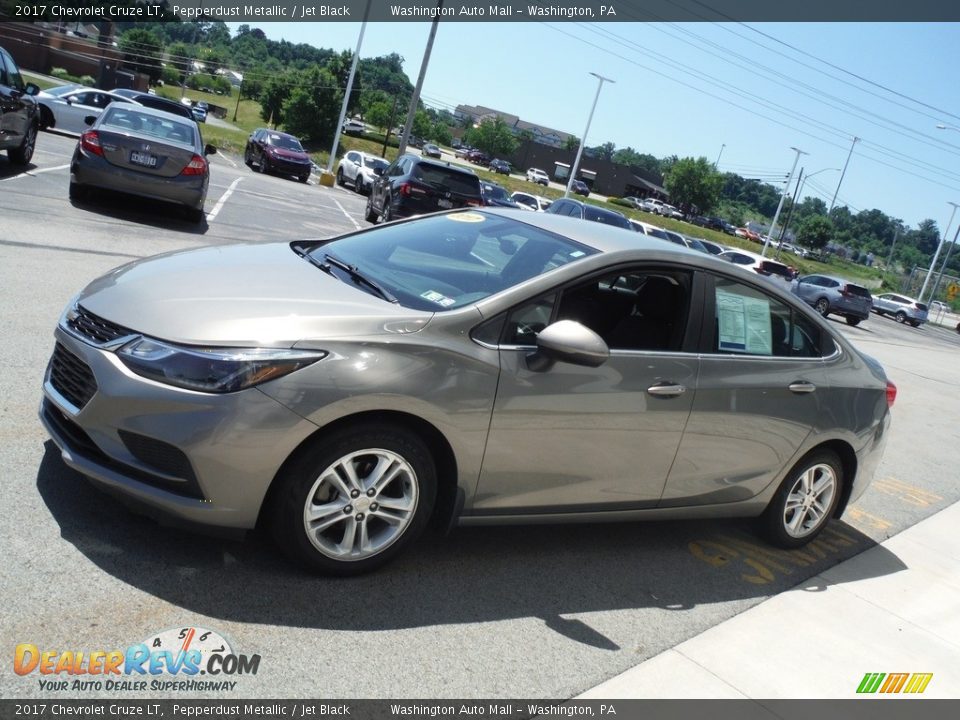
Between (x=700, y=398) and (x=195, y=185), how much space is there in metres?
9.32

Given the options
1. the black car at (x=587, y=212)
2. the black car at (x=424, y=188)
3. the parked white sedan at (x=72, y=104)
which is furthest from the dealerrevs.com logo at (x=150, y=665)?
the parked white sedan at (x=72, y=104)

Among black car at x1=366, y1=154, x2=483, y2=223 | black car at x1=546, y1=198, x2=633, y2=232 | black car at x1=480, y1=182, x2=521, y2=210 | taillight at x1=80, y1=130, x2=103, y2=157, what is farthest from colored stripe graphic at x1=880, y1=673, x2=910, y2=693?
black car at x1=480, y1=182, x2=521, y2=210

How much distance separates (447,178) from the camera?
62.1 ft

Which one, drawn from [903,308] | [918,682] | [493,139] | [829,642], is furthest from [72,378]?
[493,139]

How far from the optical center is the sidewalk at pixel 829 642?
12.3 ft

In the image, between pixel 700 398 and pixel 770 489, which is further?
pixel 770 489

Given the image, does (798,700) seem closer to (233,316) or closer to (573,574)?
(573,574)

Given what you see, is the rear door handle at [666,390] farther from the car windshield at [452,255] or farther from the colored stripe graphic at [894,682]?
the colored stripe graphic at [894,682]

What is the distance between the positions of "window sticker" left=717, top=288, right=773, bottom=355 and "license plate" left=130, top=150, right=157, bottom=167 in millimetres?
9065

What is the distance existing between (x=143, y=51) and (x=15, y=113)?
12105cm

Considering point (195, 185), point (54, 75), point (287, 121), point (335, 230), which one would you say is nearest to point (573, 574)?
point (195, 185)

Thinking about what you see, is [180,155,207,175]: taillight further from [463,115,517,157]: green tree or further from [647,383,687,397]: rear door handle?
[463,115,517,157]: green tree

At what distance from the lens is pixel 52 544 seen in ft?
11.4

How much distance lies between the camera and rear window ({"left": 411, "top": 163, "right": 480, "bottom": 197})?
1858 centimetres
